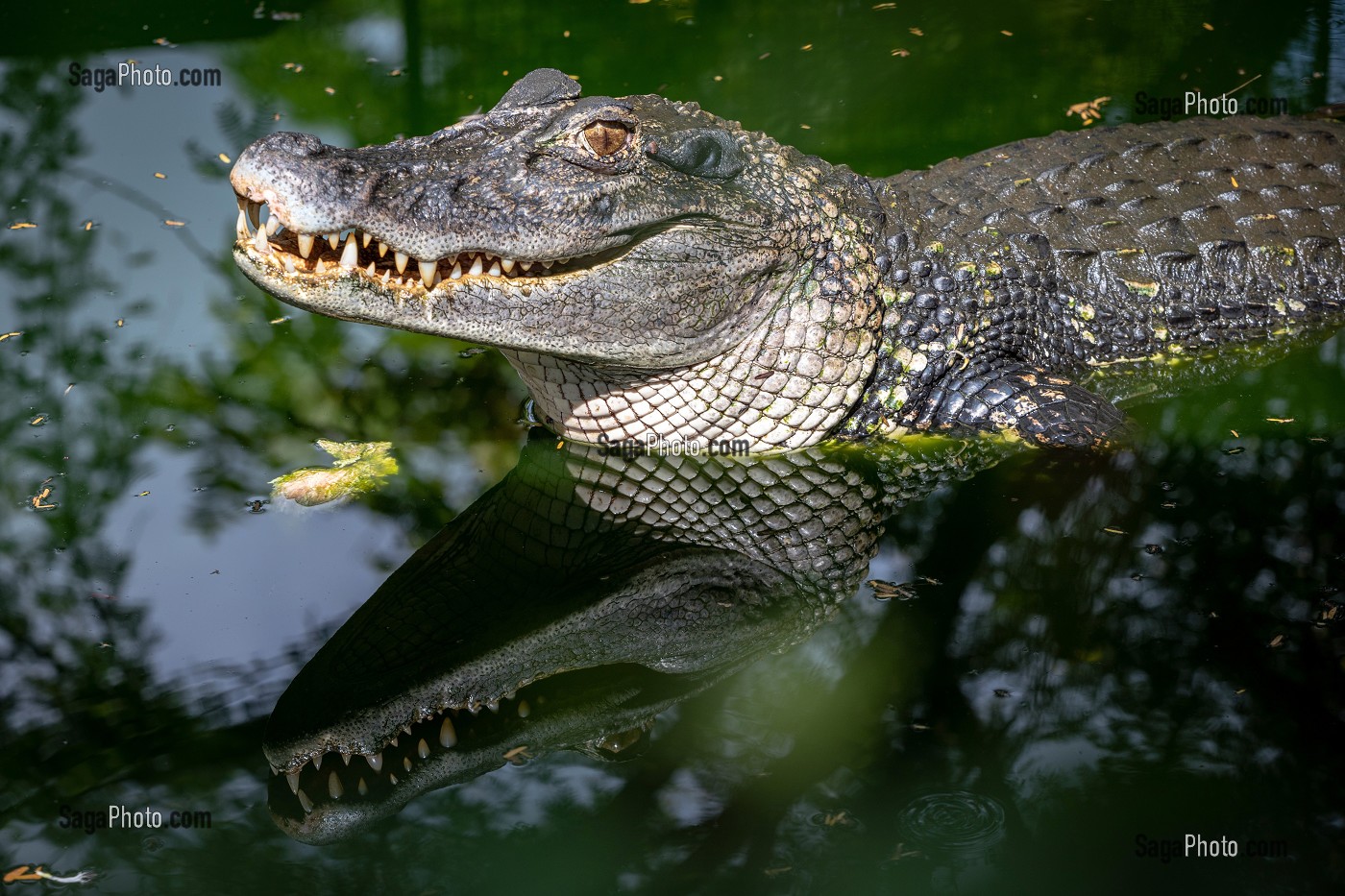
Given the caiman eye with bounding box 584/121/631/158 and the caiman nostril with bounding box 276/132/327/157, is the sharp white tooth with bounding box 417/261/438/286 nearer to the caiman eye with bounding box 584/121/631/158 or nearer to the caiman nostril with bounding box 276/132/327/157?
the caiman nostril with bounding box 276/132/327/157

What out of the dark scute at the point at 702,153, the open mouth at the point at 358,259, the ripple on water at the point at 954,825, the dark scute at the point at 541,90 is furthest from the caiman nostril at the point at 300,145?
the ripple on water at the point at 954,825

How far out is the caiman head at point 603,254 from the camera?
4164mm

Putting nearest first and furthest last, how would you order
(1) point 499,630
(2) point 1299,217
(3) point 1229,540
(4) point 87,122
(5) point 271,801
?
(5) point 271,801, (1) point 499,630, (3) point 1229,540, (2) point 1299,217, (4) point 87,122

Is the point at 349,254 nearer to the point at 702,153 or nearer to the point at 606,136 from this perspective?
the point at 606,136

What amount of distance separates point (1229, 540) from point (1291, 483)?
0.56m

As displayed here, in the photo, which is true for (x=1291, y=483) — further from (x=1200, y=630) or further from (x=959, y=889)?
(x=959, y=889)

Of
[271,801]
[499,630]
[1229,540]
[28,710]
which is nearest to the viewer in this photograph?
[271,801]

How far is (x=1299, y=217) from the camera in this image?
5.68 metres

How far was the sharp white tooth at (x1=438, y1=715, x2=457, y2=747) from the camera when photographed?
3619 millimetres

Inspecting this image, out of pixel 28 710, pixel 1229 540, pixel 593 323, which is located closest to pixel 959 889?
pixel 1229 540

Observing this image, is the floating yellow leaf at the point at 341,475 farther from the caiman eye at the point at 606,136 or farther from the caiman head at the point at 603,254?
the caiman eye at the point at 606,136

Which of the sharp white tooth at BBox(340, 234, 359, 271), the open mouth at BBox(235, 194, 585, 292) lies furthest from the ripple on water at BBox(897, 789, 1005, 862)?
the sharp white tooth at BBox(340, 234, 359, 271)

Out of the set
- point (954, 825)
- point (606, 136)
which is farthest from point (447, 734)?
point (606, 136)

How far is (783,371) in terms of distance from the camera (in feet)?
16.1
